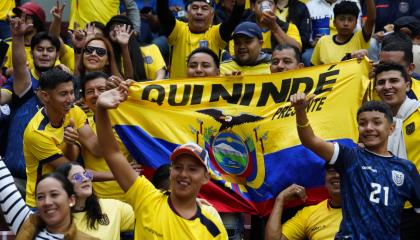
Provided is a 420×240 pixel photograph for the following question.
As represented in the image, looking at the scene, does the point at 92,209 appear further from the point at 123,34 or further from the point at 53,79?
the point at 123,34

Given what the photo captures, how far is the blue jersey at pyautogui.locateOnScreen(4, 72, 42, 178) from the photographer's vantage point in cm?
946

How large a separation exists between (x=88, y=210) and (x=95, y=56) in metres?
2.88

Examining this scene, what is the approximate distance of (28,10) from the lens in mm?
11938

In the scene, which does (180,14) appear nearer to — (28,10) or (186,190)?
(28,10)

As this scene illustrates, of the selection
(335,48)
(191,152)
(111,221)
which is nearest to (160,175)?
(111,221)

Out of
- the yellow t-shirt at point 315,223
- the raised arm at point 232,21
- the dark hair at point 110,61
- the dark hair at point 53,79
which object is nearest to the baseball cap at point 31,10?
the dark hair at point 110,61

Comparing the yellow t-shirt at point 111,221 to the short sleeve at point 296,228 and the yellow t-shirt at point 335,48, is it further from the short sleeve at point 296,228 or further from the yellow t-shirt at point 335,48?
the yellow t-shirt at point 335,48

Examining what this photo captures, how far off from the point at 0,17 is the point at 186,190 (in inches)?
286

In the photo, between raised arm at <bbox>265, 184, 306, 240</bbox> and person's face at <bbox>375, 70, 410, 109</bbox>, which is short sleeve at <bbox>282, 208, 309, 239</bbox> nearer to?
raised arm at <bbox>265, 184, 306, 240</bbox>

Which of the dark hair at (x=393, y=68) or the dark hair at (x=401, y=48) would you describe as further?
the dark hair at (x=401, y=48)

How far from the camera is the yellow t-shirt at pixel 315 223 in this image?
27.8 feet

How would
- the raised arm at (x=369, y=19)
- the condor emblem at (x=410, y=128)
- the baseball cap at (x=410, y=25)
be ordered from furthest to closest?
1. the baseball cap at (x=410, y=25)
2. the raised arm at (x=369, y=19)
3. the condor emblem at (x=410, y=128)

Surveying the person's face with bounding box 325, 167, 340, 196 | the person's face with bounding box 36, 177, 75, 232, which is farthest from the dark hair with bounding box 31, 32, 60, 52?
the person's face with bounding box 36, 177, 75, 232

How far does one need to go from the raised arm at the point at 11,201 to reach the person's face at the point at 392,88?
3.37 meters
